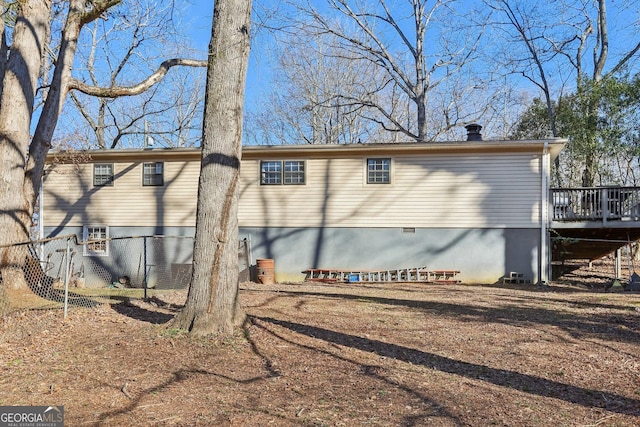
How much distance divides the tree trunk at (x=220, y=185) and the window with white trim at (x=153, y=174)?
1058cm

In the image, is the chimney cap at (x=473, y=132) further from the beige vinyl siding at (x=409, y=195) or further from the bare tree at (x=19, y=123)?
the bare tree at (x=19, y=123)

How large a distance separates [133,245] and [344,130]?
1777 cm

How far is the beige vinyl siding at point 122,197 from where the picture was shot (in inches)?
637

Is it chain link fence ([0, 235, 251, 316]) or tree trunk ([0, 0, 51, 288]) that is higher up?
tree trunk ([0, 0, 51, 288])

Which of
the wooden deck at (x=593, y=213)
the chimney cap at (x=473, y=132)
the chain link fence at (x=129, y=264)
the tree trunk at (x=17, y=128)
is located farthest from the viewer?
the chimney cap at (x=473, y=132)

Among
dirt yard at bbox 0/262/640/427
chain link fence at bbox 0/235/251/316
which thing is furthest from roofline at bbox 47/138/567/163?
dirt yard at bbox 0/262/640/427

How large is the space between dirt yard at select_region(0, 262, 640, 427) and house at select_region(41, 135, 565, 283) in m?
6.71

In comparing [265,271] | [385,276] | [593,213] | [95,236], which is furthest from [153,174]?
[593,213]

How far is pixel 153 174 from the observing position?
16.4 m

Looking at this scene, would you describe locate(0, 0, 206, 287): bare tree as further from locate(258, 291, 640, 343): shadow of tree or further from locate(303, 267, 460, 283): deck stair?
locate(303, 267, 460, 283): deck stair

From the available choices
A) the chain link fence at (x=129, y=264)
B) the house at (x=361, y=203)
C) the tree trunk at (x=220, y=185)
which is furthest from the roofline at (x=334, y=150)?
the tree trunk at (x=220, y=185)

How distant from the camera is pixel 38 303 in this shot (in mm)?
8078

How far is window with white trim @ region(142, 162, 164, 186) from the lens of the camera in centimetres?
1633

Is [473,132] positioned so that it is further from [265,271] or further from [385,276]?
[265,271]
